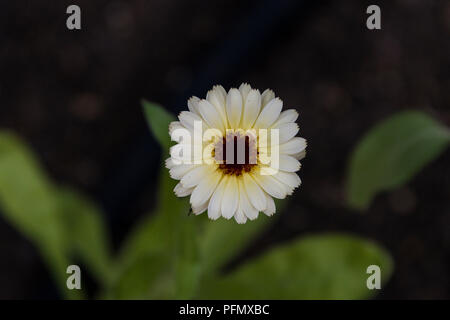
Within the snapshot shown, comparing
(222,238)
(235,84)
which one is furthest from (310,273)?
(235,84)

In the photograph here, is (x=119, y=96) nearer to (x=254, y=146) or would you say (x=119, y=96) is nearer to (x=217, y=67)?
(x=217, y=67)

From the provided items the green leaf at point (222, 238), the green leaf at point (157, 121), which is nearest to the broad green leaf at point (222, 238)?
the green leaf at point (222, 238)

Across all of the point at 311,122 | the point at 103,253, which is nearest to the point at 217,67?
the point at 311,122

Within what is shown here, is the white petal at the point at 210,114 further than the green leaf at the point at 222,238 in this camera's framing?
No

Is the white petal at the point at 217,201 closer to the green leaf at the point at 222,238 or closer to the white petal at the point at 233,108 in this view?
the white petal at the point at 233,108

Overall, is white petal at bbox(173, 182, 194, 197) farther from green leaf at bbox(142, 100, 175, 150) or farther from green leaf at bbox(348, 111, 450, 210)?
green leaf at bbox(348, 111, 450, 210)

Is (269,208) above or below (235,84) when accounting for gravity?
below

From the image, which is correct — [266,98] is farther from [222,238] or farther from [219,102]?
[222,238]

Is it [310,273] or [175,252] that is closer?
[175,252]

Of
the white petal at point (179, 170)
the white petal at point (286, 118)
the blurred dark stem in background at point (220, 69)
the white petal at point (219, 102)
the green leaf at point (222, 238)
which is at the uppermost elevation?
the blurred dark stem in background at point (220, 69)
